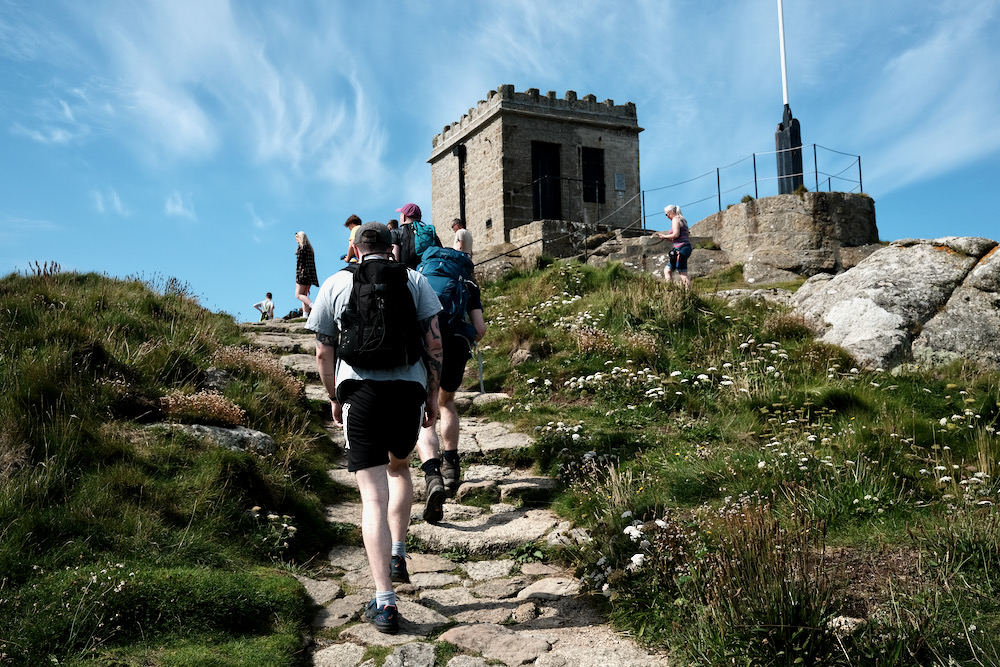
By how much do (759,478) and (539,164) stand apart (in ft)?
68.7

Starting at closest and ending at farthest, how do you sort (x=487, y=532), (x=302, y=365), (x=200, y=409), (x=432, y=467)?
(x=432, y=467)
(x=487, y=532)
(x=200, y=409)
(x=302, y=365)

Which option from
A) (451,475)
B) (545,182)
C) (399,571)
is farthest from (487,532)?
(545,182)

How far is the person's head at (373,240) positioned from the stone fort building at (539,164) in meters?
18.0

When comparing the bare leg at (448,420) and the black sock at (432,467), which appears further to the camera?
the bare leg at (448,420)

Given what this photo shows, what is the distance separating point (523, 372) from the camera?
9.56 meters

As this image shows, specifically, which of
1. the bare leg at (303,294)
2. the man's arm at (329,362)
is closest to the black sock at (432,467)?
the man's arm at (329,362)

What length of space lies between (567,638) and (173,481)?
9.53 ft

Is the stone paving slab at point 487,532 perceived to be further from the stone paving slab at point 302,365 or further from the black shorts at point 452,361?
the stone paving slab at point 302,365

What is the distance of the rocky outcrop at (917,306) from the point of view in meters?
8.57

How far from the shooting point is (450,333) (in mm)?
5875

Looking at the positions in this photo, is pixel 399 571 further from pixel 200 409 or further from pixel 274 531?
pixel 200 409

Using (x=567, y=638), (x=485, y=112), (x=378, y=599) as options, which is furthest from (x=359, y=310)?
(x=485, y=112)

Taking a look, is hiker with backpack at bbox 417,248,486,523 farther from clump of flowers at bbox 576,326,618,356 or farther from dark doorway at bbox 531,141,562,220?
dark doorway at bbox 531,141,562,220

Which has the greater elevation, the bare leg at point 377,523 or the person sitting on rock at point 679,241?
the person sitting on rock at point 679,241
